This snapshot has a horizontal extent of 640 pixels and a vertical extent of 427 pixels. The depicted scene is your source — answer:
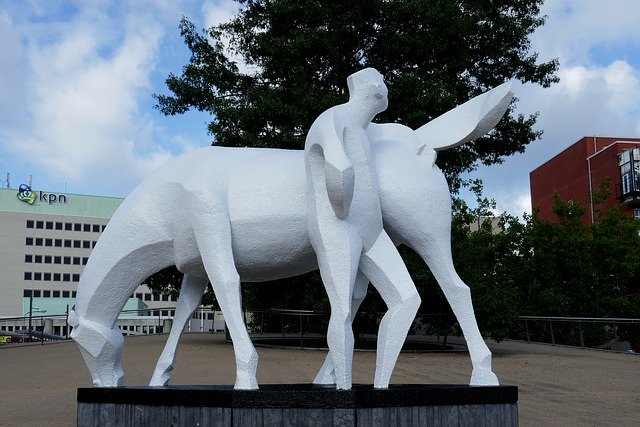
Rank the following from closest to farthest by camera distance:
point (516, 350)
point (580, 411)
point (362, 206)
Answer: point (362, 206), point (580, 411), point (516, 350)

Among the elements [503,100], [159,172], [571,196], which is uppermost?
[571,196]

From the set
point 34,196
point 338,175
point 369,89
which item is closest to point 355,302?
point 338,175

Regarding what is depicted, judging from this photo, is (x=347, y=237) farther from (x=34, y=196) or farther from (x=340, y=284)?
(x=34, y=196)

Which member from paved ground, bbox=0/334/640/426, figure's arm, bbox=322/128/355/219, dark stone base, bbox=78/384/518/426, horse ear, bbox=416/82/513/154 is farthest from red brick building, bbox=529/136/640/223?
figure's arm, bbox=322/128/355/219

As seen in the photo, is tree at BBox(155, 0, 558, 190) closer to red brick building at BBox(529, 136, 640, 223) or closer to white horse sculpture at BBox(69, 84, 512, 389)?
white horse sculpture at BBox(69, 84, 512, 389)

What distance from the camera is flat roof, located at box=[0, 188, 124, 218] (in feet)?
264

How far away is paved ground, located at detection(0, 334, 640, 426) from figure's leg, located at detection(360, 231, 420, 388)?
386cm

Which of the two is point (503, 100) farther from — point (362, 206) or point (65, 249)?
point (65, 249)

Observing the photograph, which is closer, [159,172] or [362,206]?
[362,206]

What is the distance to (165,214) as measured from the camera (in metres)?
6.47

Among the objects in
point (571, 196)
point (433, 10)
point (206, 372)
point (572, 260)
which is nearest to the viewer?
point (206, 372)

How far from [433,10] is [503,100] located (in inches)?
448

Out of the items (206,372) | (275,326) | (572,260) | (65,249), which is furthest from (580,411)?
(65,249)

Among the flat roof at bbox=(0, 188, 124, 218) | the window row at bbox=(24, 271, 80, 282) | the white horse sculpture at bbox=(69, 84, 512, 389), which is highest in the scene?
the flat roof at bbox=(0, 188, 124, 218)
